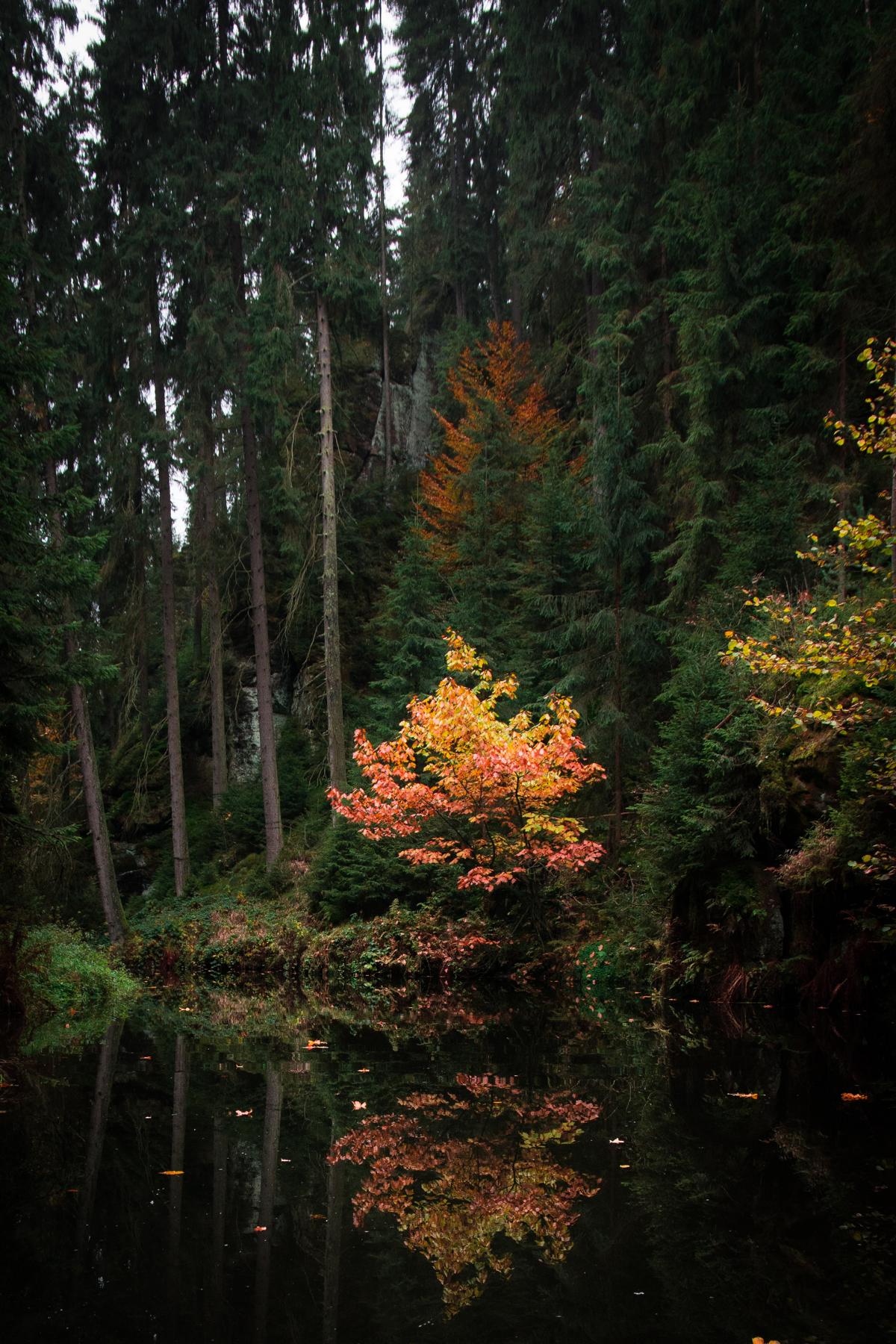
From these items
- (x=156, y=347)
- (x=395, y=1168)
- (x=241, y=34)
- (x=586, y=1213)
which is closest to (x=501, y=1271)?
(x=586, y=1213)

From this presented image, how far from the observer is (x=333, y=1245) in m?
3.88

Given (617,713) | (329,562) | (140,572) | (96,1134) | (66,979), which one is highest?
(140,572)

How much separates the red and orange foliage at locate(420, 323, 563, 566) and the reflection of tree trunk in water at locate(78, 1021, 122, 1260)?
58.3 ft

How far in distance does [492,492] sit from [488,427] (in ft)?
6.83

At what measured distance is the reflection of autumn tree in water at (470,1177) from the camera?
151 inches

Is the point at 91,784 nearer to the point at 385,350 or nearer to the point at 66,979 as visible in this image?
the point at 66,979

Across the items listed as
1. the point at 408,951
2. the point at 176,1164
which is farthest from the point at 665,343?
the point at 176,1164

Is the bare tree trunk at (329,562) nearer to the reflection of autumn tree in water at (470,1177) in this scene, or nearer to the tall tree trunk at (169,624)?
the tall tree trunk at (169,624)

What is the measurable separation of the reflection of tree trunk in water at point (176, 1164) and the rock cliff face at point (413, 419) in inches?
1117

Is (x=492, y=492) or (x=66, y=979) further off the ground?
(x=492, y=492)

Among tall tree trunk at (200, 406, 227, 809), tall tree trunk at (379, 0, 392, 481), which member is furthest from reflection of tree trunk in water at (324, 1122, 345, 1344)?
tall tree trunk at (379, 0, 392, 481)

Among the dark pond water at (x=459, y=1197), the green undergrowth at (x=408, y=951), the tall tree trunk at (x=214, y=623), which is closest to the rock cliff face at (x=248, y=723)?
the tall tree trunk at (x=214, y=623)

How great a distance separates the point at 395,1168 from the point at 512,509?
68.9 ft

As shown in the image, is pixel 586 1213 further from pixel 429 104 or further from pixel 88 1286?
pixel 429 104
